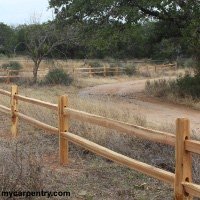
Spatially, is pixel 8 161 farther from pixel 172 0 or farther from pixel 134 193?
pixel 172 0

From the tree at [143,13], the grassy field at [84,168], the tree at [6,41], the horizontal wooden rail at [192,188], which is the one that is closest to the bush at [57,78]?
the tree at [143,13]

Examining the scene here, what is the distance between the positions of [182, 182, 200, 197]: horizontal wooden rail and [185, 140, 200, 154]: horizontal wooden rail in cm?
32

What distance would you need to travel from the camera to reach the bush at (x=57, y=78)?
1091 inches

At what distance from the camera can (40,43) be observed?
89.9 feet

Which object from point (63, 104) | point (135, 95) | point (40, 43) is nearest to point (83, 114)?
point (63, 104)

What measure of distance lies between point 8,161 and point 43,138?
106 inches

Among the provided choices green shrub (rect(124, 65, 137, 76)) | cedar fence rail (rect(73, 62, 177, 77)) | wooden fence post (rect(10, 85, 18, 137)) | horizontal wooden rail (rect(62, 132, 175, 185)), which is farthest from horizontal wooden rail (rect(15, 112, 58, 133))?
green shrub (rect(124, 65, 137, 76))

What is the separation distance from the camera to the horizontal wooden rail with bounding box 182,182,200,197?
4.11 meters

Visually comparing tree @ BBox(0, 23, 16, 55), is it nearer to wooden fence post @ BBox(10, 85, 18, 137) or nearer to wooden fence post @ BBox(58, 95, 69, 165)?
wooden fence post @ BBox(10, 85, 18, 137)

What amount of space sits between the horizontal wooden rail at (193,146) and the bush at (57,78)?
23.4 metres

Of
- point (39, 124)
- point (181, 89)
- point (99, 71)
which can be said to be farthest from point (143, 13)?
point (99, 71)

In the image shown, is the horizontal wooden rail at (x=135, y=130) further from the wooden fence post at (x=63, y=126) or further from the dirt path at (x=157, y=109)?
the dirt path at (x=157, y=109)

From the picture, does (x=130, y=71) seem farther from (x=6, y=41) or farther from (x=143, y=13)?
(x=6, y=41)

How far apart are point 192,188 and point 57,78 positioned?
24011 millimetres
